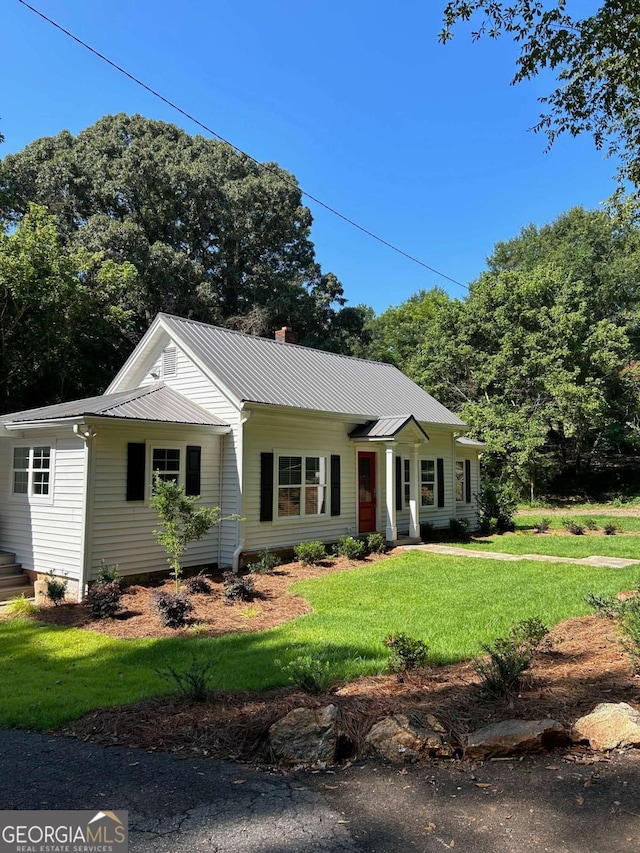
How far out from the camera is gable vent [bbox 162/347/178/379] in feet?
42.0

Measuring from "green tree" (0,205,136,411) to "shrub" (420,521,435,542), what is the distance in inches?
565

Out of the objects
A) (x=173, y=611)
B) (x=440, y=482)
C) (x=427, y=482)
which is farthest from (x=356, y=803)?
(x=440, y=482)

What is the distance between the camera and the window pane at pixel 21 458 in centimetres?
1097

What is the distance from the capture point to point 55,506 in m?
10.1

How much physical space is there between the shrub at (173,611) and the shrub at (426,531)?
355 inches

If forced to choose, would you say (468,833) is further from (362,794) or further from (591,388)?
(591,388)

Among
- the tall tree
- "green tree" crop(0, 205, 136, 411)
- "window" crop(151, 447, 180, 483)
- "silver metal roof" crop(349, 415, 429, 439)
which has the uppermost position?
the tall tree

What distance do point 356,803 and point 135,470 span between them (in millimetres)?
8262

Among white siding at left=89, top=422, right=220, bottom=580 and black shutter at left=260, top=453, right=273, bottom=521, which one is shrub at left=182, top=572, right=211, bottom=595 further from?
black shutter at left=260, top=453, right=273, bottom=521

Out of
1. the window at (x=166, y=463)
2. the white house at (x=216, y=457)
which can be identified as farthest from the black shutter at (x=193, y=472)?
the window at (x=166, y=463)

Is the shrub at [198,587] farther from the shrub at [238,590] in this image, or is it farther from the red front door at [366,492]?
the red front door at [366,492]

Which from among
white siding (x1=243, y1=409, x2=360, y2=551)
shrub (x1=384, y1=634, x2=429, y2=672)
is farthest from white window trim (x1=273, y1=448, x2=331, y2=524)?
shrub (x1=384, y1=634, x2=429, y2=672)

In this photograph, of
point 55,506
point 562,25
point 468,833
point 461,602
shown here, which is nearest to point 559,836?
point 468,833

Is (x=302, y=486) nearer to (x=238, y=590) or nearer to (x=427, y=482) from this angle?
(x=238, y=590)
